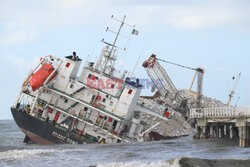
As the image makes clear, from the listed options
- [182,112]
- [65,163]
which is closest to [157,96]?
[182,112]

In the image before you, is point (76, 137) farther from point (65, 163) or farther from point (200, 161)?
point (200, 161)

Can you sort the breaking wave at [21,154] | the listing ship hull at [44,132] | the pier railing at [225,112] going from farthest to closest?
the listing ship hull at [44,132] < the pier railing at [225,112] < the breaking wave at [21,154]

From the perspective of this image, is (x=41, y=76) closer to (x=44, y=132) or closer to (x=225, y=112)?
(x=44, y=132)

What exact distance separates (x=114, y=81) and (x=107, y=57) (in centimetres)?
290

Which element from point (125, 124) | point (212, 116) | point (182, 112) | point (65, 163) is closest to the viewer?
point (65, 163)

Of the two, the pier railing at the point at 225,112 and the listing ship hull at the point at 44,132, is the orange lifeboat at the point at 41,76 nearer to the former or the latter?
the listing ship hull at the point at 44,132

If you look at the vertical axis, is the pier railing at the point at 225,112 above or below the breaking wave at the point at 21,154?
above

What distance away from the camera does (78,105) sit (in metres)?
33.4

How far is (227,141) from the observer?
31156mm

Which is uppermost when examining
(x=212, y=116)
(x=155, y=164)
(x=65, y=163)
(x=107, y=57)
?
(x=107, y=57)

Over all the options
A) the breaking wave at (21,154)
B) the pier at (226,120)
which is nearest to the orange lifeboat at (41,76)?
the breaking wave at (21,154)

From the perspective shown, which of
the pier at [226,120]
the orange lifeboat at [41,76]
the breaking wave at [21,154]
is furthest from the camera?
the orange lifeboat at [41,76]

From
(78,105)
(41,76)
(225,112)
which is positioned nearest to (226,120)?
(225,112)

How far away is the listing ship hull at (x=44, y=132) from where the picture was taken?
31.6 m
